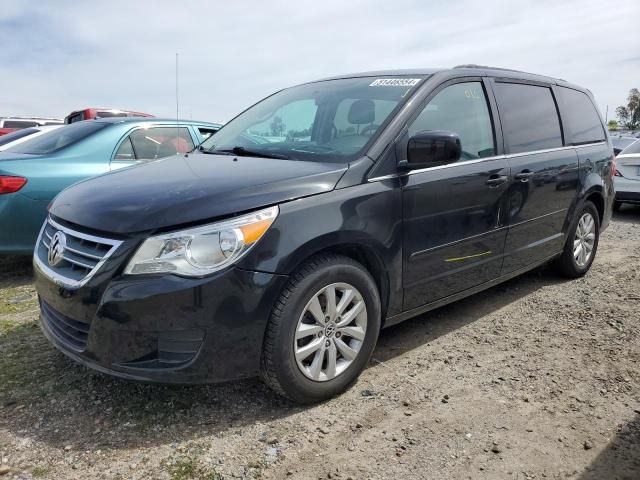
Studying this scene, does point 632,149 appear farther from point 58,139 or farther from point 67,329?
point 67,329

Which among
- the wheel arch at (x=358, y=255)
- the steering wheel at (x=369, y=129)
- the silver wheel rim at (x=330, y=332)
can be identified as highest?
the steering wheel at (x=369, y=129)

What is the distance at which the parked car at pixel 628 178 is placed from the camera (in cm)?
872

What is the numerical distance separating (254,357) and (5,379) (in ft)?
5.04

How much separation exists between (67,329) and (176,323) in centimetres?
68

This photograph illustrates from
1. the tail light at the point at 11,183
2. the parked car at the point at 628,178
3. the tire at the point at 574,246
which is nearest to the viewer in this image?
the tail light at the point at 11,183

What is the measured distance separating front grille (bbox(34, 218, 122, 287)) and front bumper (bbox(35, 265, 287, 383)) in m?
0.07

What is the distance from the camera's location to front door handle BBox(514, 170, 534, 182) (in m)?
3.78

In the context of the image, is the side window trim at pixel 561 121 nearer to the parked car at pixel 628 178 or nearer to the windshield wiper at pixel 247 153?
the windshield wiper at pixel 247 153

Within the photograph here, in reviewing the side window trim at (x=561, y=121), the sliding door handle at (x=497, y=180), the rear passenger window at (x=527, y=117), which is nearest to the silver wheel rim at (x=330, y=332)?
the sliding door handle at (x=497, y=180)

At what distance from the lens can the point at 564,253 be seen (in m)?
4.76

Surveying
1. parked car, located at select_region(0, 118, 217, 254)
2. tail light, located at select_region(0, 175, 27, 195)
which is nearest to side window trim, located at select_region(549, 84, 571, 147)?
parked car, located at select_region(0, 118, 217, 254)

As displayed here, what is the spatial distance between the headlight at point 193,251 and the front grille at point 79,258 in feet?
0.53

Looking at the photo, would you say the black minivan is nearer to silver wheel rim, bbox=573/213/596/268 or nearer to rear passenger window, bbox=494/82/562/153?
rear passenger window, bbox=494/82/562/153

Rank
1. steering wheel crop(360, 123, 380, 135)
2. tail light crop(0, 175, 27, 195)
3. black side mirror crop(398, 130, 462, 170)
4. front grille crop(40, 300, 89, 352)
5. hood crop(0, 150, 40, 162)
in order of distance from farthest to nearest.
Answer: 1. hood crop(0, 150, 40, 162)
2. tail light crop(0, 175, 27, 195)
3. steering wheel crop(360, 123, 380, 135)
4. black side mirror crop(398, 130, 462, 170)
5. front grille crop(40, 300, 89, 352)
